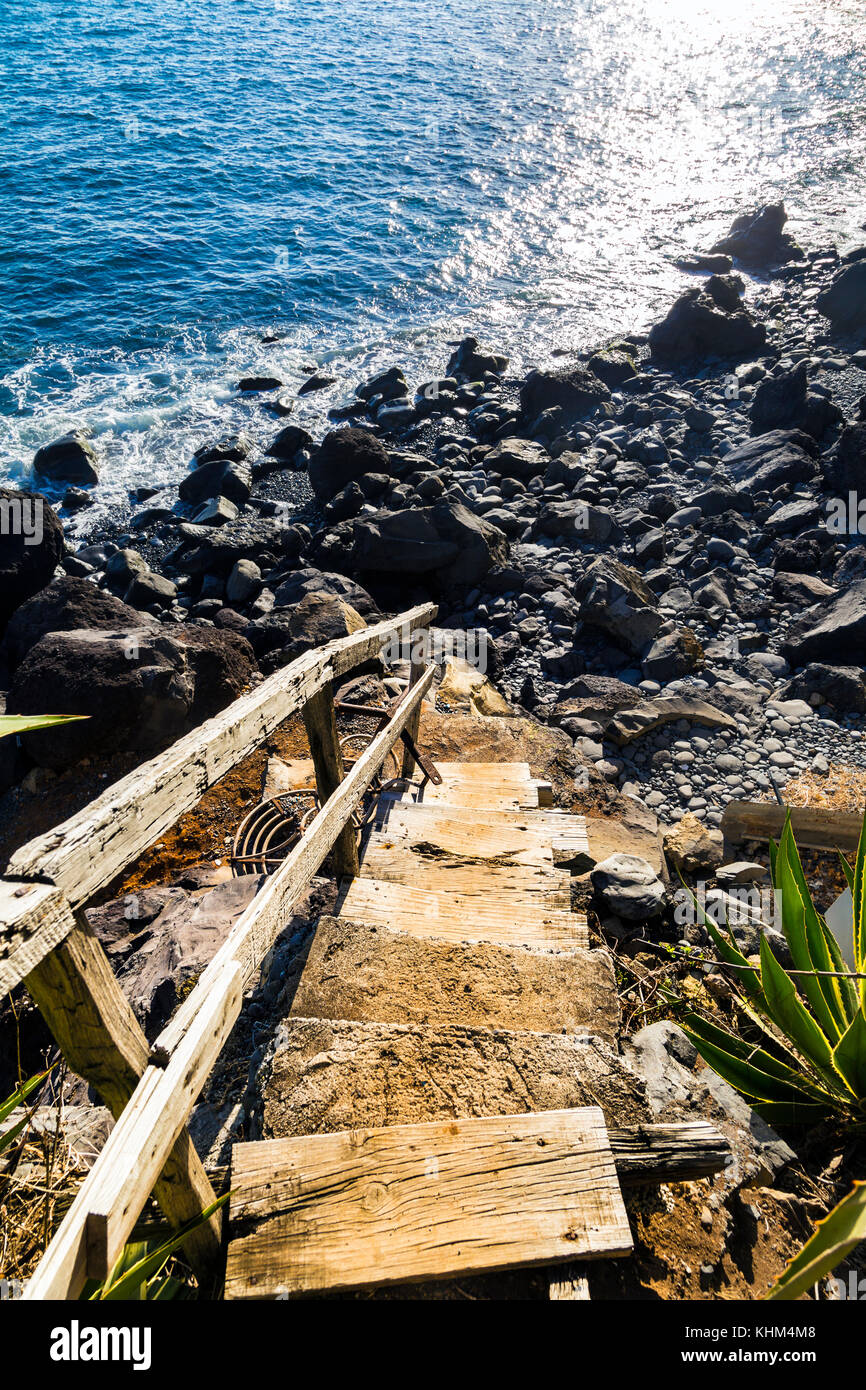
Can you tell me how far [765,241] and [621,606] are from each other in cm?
1957

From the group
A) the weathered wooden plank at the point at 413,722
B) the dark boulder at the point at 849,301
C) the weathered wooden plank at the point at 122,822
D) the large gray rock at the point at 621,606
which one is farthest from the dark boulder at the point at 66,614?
the dark boulder at the point at 849,301

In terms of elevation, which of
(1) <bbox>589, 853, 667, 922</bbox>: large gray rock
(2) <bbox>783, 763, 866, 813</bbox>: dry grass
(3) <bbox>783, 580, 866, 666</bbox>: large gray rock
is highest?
(3) <bbox>783, 580, 866, 666</bbox>: large gray rock

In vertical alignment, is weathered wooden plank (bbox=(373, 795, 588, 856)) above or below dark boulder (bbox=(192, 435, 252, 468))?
below

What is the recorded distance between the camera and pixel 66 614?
8805 millimetres

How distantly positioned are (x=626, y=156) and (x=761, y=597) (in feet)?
103

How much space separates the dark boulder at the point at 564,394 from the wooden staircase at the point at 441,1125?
13.3 metres

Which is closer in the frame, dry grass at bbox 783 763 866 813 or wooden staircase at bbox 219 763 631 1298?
wooden staircase at bbox 219 763 631 1298

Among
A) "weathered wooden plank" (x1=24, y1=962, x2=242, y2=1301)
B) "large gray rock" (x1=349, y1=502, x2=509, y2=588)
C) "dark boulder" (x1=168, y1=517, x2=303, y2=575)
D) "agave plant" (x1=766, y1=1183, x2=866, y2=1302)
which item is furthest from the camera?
"dark boulder" (x1=168, y1=517, x2=303, y2=575)

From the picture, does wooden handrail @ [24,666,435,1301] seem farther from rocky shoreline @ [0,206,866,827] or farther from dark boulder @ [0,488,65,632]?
dark boulder @ [0,488,65,632]

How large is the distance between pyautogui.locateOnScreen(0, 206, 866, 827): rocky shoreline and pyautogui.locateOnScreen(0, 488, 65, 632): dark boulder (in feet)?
0.14

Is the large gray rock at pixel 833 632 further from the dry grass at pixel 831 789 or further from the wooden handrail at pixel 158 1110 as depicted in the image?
the wooden handrail at pixel 158 1110

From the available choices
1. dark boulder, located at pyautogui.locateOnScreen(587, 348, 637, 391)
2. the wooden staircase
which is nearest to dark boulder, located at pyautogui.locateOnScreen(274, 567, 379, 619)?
the wooden staircase

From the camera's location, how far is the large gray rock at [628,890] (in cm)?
445

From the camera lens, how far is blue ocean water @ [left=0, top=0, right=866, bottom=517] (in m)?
20.1
